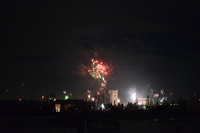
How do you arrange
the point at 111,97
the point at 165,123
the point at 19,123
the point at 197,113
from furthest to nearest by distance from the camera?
the point at 111,97 → the point at 19,123 → the point at 197,113 → the point at 165,123

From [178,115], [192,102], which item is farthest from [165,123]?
[192,102]

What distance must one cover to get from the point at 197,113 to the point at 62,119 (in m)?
20.4

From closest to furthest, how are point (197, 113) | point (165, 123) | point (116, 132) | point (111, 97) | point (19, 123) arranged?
point (165, 123)
point (116, 132)
point (197, 113)
point (19, 123)
point (111, 97)

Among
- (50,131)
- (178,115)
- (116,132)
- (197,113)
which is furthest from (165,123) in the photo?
(50,131)

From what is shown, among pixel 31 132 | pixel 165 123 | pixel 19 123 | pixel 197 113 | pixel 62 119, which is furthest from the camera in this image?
pixel 62 119

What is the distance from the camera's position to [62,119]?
44.0 metres

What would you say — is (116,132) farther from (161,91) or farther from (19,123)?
(161,91)

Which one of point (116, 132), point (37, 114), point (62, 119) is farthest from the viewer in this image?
point (37, 114)

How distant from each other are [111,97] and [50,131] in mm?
87291

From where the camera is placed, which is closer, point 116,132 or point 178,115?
point 116,132

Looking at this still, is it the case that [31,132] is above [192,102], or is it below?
below

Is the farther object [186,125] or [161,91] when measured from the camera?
[161,91]

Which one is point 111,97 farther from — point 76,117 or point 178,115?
point 178,115

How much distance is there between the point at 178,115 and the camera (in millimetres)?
33719
